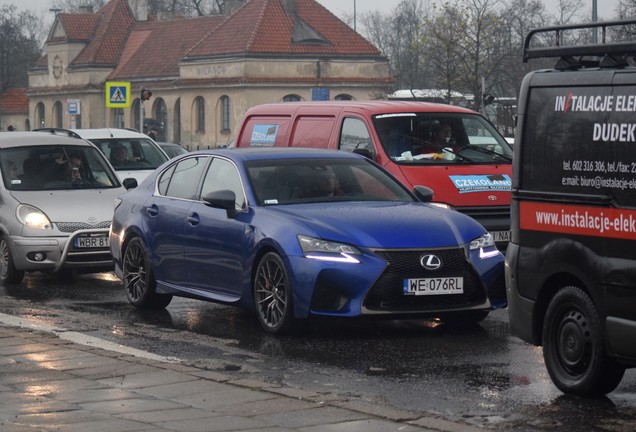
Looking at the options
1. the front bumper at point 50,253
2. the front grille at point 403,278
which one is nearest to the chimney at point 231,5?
the front bumper at point 50,253

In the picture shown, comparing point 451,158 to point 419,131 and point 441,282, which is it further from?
point 441,282

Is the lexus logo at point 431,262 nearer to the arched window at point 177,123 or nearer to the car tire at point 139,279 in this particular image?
the car tire at point 139,279

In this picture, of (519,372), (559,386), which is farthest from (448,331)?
(559,386)

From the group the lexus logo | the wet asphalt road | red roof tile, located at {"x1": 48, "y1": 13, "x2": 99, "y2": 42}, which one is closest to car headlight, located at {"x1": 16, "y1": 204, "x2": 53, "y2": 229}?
the wet asphalt road

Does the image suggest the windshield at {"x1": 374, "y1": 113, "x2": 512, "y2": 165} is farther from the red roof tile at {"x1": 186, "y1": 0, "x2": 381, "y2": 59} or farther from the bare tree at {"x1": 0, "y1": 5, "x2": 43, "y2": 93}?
the bare tree at {"x1": 0, "y1": 5, "x2": 43, "y2": 93}

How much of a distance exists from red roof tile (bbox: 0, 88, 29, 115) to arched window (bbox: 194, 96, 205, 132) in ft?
112

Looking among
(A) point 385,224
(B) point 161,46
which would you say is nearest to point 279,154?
(A) point 385,224

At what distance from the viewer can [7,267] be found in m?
16.5

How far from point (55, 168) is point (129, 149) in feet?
21.7

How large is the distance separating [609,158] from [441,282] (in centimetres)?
322

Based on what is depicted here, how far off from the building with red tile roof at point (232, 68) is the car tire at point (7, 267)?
52.0 metres

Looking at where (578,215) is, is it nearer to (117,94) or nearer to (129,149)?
(129,149)

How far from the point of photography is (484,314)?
38.9 feet

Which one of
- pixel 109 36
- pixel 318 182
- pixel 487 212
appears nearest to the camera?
pixel 318 182
